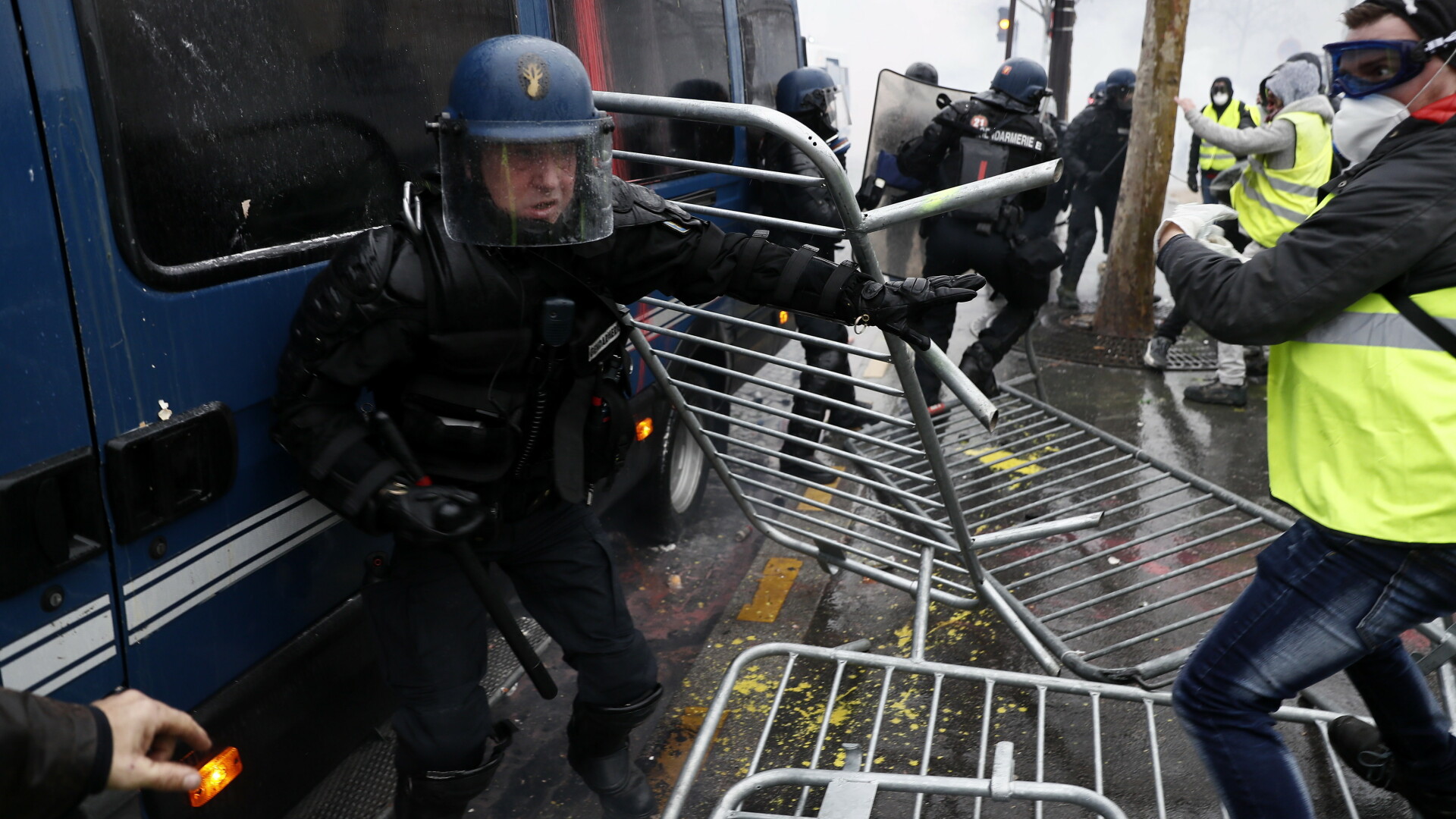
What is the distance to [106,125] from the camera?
172cm

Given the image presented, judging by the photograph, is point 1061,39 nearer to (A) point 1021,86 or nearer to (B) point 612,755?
(A) point 1021,86

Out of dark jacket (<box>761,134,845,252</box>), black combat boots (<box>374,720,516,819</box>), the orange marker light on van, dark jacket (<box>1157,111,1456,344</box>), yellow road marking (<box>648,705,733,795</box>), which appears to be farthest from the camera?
dark jacket (<box>761,134,845,252</box>)

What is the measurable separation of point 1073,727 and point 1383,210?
1.82m

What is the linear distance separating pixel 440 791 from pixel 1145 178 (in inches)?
262

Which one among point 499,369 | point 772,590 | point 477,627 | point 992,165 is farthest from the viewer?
point 992,165

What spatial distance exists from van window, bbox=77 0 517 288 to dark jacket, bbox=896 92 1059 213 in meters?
3.17

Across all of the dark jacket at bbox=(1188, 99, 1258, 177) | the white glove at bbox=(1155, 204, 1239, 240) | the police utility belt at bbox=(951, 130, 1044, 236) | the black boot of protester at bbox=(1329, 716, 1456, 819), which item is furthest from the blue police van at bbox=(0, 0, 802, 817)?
the dark jacket at bbox=(1188, 99, 1258, 177)

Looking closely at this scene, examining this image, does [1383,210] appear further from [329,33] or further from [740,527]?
[740,527]

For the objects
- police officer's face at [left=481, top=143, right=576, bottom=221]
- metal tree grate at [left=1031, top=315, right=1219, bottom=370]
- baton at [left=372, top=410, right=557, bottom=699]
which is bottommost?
metal tree grate at [left=1031, top=315, right=1219, bottom=370]

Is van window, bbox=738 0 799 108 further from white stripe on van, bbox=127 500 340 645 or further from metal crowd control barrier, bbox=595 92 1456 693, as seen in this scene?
white stripe on van, bbox=127 500 340 645

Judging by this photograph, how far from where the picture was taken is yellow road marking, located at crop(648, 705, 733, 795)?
118 inches

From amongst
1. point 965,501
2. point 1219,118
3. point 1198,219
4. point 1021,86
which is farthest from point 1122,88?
point 1198,219

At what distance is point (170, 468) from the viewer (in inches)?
72.4

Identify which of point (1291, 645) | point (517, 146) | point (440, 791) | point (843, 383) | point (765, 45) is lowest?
point (440, 791)
